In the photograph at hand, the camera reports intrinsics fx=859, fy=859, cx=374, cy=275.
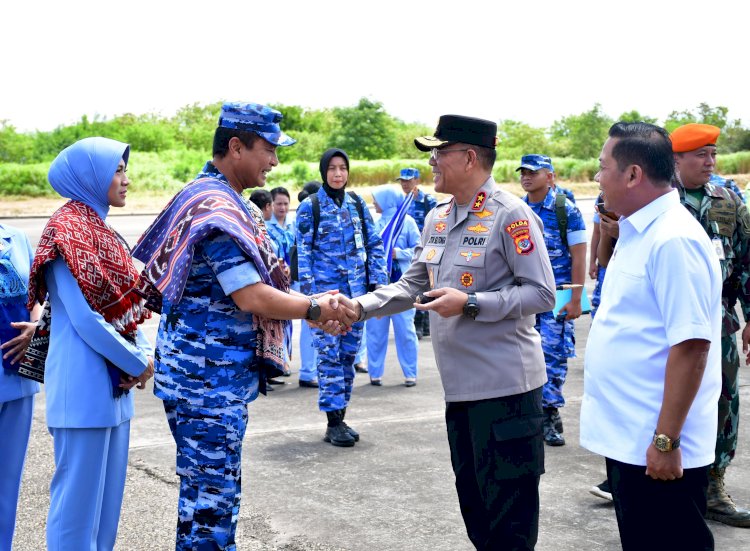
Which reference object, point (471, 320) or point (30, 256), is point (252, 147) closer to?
point (471, 320)

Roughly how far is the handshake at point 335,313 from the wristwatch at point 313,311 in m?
0.04

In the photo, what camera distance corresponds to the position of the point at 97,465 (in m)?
3.56

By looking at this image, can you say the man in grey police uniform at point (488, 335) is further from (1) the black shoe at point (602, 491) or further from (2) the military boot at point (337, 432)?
(2) the military boot at point (337, 432)

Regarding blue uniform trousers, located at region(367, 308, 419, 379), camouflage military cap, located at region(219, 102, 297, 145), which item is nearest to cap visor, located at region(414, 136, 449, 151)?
camouflage military cap, located at region(219, 102, 297, 145)

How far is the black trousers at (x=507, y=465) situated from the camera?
140 inches

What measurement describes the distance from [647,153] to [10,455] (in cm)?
313

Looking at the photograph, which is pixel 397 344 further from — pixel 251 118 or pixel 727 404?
pixel 251 118

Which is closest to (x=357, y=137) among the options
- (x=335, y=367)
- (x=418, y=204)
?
(x=418, y=204)

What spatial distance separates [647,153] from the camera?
2863 millimetres

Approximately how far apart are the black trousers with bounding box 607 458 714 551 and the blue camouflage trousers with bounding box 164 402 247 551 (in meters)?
1.52

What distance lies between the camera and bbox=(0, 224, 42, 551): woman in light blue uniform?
155 inches

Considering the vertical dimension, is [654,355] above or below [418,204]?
below

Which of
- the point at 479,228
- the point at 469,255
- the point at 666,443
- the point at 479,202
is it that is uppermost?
the point at 479,202

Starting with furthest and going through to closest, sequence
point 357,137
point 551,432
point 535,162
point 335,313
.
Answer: point 357,137 < point 535,162 < point 551,432 < point 335,313
